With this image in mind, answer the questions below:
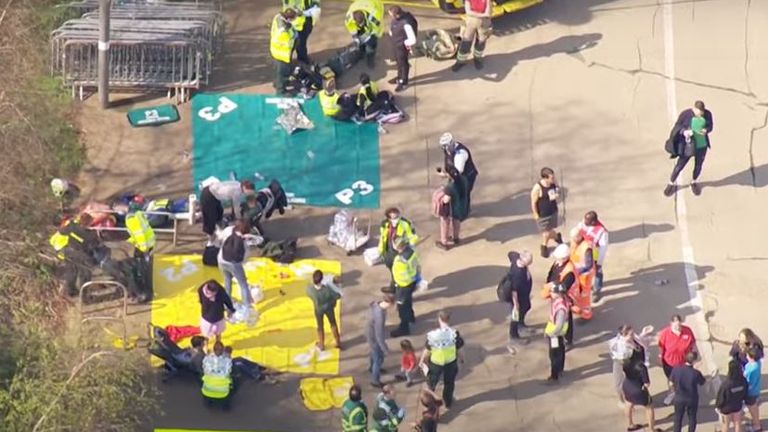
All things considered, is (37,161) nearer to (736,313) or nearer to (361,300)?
(361,300)

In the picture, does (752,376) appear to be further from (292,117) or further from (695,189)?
(292,117)

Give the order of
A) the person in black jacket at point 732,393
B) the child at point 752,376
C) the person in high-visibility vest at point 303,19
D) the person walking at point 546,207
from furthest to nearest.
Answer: the person in high-visibility vest at point 303,19, the person walking at point 546,207, the child at point 752,376, the person in black jacket at point 732,393

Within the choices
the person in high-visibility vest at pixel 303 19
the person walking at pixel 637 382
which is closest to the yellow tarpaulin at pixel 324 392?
the person walking at pixel 637 382

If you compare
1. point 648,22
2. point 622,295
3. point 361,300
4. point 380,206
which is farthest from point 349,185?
point 648,22

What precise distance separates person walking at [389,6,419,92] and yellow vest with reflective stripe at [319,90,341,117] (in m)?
1.17

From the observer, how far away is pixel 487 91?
91.6ft

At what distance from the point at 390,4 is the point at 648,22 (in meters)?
4.27

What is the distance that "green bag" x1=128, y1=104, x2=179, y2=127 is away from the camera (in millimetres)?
27062

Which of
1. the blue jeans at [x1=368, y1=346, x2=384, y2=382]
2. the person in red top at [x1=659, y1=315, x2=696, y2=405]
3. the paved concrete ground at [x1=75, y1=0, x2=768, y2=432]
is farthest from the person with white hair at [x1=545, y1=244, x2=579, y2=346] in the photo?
the blue jeans at [x1=368, y1=346, x2=384, y2=382]

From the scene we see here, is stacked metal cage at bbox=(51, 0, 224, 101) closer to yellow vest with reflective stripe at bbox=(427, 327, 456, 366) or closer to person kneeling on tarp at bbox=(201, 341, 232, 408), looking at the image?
person kneeling on tarp at bbox=(201, 341, 232, 408)

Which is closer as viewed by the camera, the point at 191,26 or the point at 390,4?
the point at 191,26

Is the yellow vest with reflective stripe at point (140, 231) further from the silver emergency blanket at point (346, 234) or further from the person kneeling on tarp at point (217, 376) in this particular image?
the silver emergency blanket at point (346, 234)

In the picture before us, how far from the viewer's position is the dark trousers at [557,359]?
22.6m

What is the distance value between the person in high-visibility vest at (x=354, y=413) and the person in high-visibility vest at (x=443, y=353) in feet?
4.00
